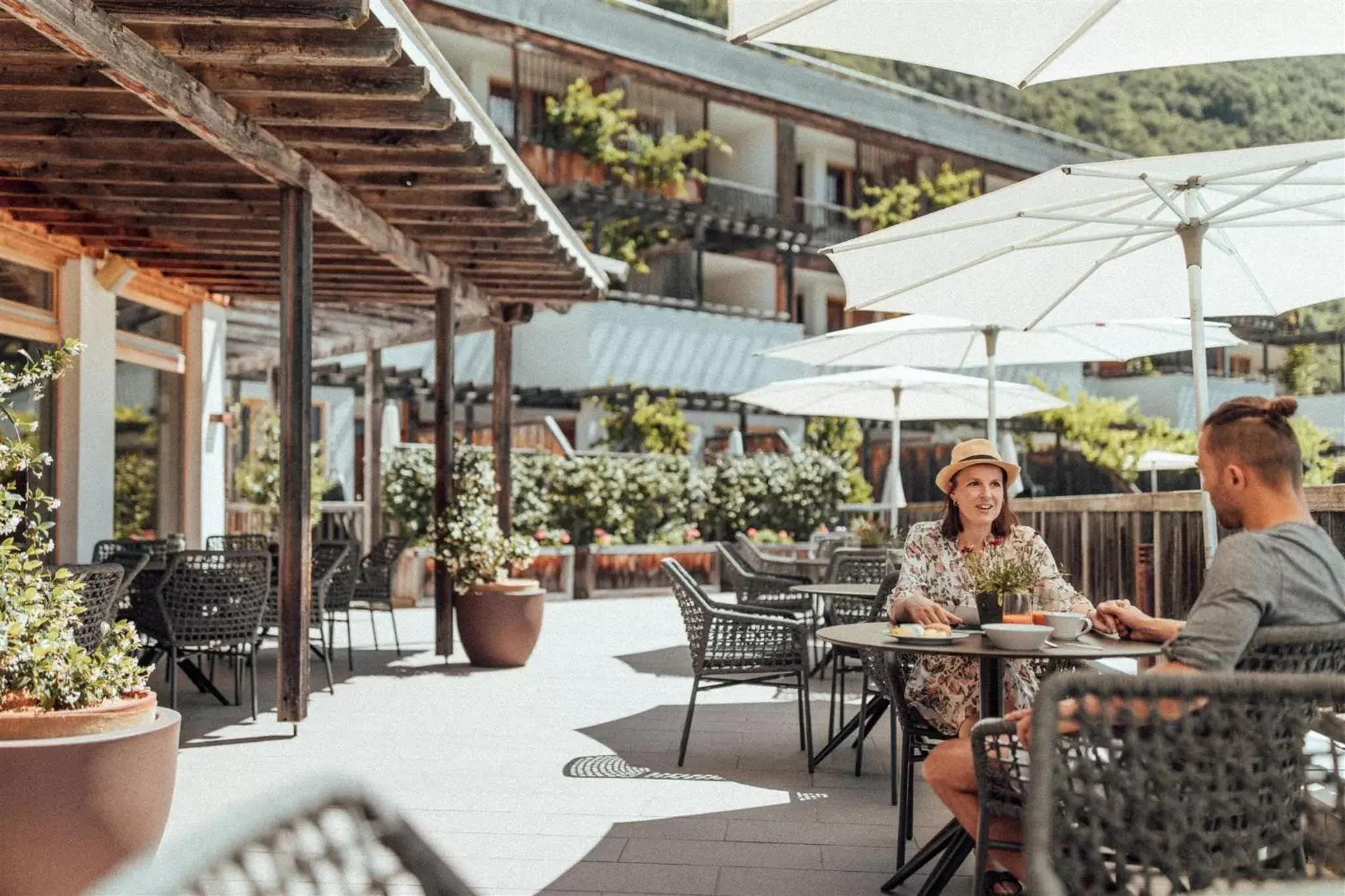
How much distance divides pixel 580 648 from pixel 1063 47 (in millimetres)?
7538

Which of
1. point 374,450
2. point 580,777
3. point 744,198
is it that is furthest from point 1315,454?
point 580,777

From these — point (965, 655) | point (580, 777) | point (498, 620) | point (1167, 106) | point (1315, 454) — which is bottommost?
point (580, 777)

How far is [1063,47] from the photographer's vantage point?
14.0 ft

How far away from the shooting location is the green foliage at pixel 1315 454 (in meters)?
21.6

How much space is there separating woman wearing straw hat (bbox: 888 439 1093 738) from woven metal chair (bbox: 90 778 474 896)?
9.70 ft

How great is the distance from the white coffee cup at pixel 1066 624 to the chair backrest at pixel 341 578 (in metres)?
6.10

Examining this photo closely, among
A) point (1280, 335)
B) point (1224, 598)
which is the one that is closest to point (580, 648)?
point (1224, 598)

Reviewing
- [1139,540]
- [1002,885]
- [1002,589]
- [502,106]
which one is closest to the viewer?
[1002,885]

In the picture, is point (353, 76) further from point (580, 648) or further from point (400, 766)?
point (580, 648)

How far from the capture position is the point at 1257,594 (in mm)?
2637

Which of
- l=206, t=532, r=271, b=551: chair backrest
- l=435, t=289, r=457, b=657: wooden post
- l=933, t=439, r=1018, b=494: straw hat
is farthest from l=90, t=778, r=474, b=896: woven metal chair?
l=206, t=532, r=271, b=551: chair backrest

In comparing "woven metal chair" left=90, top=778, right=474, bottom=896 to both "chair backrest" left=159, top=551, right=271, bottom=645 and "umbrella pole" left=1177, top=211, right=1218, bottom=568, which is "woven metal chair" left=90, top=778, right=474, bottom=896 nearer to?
"umbrella pole" left=1177, top=211, right=1218, bottom=568

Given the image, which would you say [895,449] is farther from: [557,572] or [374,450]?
[374,450]

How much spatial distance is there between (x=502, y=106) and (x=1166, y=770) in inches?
897
